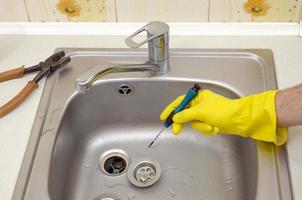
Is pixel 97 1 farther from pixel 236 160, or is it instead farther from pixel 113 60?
pixel 236 160

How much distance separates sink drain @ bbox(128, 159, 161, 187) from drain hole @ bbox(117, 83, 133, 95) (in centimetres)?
18

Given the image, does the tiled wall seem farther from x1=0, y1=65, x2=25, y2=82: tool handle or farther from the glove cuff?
the glove cuff

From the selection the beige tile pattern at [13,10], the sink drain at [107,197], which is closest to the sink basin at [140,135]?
the sink drain at [107,197]

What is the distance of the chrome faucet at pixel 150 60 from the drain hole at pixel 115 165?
9.5 inches

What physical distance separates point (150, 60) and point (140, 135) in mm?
211

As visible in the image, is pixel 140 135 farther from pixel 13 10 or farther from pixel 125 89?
pixel 13 10

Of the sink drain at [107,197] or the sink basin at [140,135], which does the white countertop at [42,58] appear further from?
the sink drain at [107,197]

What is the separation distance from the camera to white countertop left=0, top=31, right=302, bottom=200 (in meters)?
0.77

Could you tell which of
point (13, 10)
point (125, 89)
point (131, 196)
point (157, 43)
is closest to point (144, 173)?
point (131, 196)

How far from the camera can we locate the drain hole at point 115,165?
3.27ft

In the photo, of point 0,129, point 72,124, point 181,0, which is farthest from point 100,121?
point 181,0

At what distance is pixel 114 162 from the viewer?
3.32 feet

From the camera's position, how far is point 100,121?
1.03m

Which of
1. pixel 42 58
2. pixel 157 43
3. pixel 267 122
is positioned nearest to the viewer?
pixel 267 122
